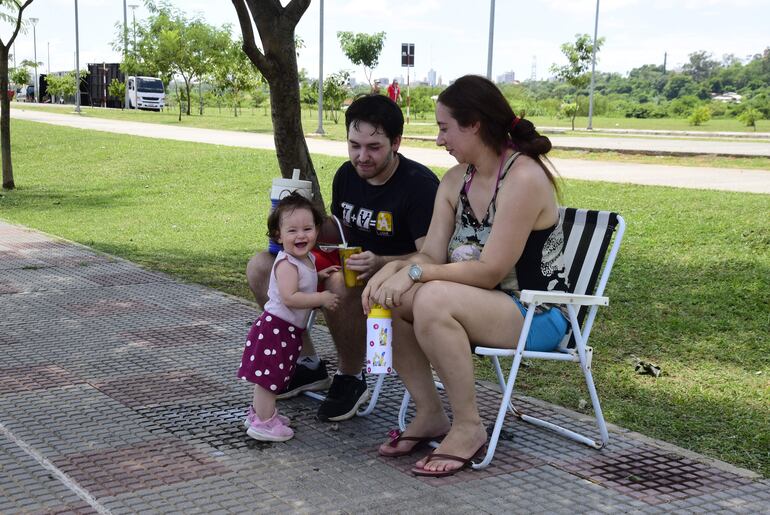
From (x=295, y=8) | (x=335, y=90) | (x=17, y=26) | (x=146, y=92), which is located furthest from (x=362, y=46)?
(x=295, y=8)

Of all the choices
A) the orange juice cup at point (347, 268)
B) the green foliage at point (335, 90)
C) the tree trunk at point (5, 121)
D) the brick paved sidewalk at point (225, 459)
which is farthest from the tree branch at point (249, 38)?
the green foliage at point (335, 90)

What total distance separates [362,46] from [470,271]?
37.4 meters

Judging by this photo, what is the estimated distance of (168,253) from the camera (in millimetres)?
9203

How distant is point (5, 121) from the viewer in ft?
50.1

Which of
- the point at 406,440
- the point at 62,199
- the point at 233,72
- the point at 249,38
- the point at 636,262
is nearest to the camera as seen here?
the point at 406,440

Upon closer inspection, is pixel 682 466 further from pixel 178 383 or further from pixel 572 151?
pixel 572 151

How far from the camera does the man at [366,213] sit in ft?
13.3

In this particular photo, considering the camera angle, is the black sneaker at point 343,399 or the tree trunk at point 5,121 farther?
the tree trunk at point 5,121

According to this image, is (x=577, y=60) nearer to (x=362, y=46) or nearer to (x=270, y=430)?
(x=362, y=46)

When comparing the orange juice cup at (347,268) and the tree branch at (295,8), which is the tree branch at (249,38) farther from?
the orange juice cup at (347,268)

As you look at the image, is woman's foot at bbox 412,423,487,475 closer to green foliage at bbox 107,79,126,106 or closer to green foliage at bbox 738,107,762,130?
green foliage at bbox 738,107,762,130

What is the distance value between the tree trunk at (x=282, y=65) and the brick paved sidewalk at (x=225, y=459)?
1.47m

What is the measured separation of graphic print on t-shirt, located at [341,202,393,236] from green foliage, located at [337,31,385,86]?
36492 mm

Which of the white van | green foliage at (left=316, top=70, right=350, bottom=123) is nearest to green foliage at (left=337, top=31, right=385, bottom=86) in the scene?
green foliage at (left=316, top=70, right=350, bottom=123)
